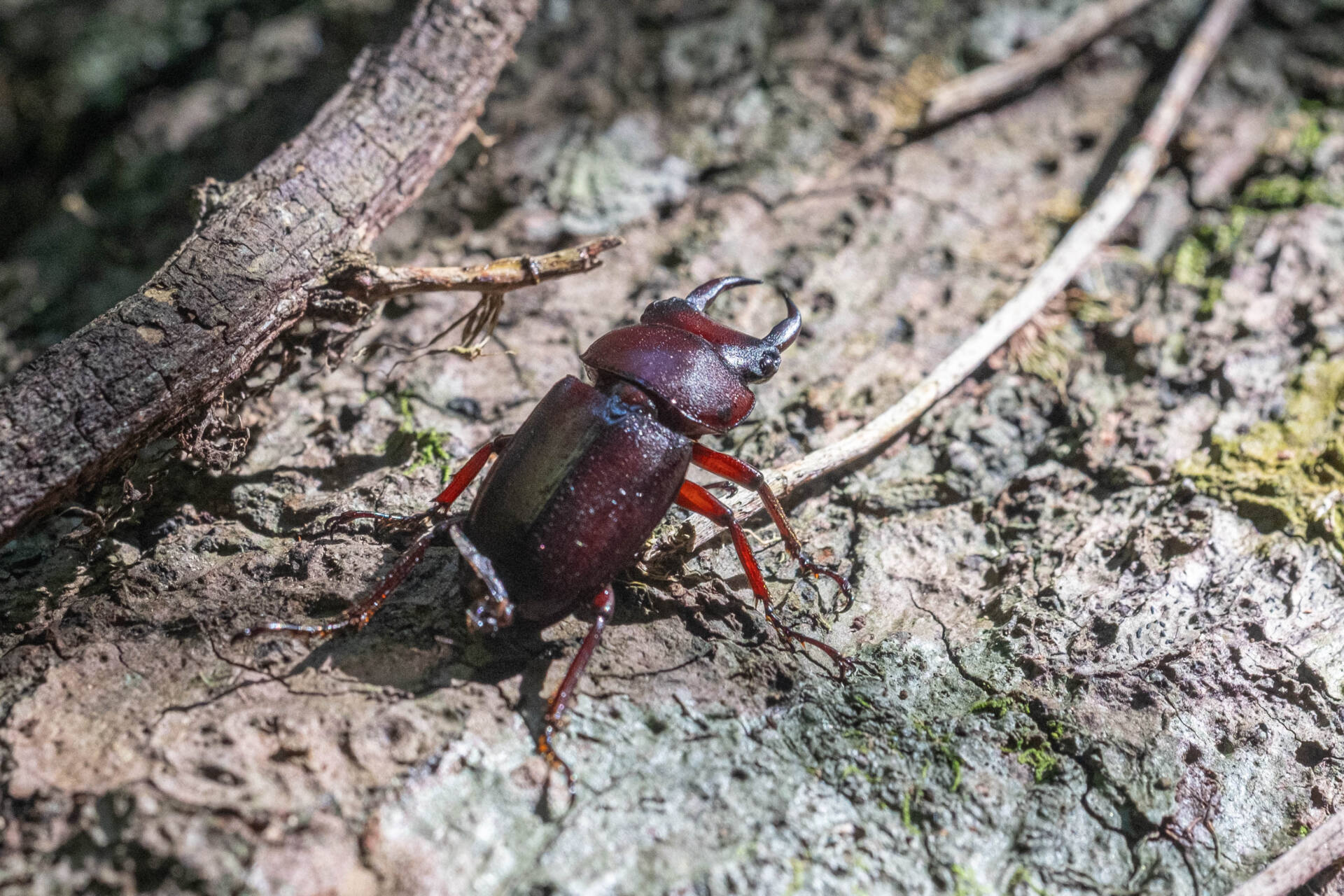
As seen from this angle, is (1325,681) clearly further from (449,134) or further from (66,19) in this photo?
(66,19)

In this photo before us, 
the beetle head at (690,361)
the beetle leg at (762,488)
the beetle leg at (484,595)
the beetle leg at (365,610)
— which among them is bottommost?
the beetle leg at (365,610)

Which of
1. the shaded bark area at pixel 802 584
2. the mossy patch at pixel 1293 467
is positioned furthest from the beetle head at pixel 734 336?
the mossy patch at pixel 1293 467

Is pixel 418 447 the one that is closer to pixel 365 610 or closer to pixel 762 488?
pixel 365 610

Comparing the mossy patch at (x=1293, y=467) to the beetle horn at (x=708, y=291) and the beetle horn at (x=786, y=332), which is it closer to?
the beetle horn at (x=786, y=332)

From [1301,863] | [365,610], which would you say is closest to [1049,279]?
[1301,863]

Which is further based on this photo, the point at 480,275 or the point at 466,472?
the point at 480,275
